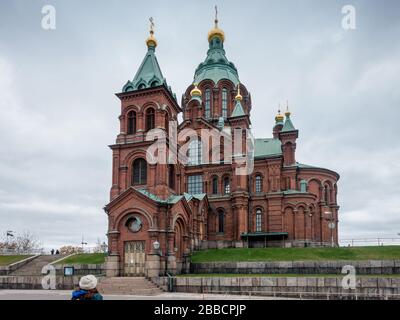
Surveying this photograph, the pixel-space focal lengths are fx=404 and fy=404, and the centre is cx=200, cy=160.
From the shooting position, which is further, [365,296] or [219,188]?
[219,188]

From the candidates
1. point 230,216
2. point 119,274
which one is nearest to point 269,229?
point 230,216

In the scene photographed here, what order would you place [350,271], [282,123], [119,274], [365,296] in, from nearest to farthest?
[365,296] < [350,271] < [119,274] < [282,123]

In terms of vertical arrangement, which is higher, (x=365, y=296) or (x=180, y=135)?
(x=180, y=135)

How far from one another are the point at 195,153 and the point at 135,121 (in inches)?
609

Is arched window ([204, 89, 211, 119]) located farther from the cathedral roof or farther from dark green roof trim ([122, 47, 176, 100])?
dark green roof trim ([122, 47, 176, 100])

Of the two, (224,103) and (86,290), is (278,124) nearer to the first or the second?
(224,103)

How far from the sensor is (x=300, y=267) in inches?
1219

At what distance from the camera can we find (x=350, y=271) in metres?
29.5

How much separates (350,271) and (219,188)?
21.0 m

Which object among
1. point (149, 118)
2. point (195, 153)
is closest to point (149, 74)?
point (149, 118)

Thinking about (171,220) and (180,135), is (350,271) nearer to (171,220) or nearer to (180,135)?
(171,220)

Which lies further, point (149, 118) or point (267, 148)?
point (267, 148)

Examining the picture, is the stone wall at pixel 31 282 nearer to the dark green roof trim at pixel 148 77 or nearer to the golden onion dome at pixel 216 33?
the dark green roof trim at pixel 148 77

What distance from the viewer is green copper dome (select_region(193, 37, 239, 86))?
A: 57.7 meters
